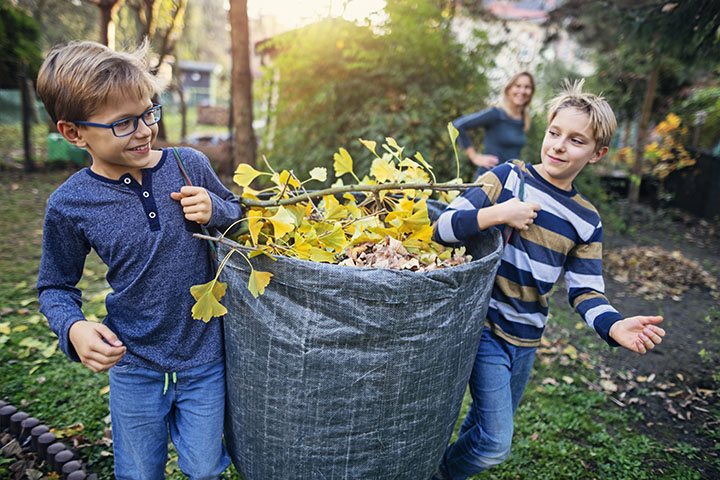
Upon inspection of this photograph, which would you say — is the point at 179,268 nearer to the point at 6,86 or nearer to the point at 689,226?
the point at 689,226

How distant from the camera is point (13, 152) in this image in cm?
852

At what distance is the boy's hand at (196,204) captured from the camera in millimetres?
1208

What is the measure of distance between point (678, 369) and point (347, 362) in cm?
277

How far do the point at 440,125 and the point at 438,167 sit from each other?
14.8 inches

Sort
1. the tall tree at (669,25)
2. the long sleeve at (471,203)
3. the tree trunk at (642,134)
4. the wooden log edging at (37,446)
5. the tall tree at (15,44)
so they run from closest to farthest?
the long sleeve at (471,203), the wooden log edging at (37,446), the tall tree at (669,25), the tree trunk at (642,134), the tall tree at (15,44)

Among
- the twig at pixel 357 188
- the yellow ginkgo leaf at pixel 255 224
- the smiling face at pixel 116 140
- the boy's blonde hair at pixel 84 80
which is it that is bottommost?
the yellow ginkgo leaf at pixel 255 224

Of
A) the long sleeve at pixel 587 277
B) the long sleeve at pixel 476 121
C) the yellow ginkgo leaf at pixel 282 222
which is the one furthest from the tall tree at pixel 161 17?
the long sleeve at pixel 587 277

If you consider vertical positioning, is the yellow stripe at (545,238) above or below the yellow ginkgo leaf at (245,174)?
below

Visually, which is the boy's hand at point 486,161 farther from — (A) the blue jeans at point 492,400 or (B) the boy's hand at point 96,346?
(B) the boy's hand at point 96,346

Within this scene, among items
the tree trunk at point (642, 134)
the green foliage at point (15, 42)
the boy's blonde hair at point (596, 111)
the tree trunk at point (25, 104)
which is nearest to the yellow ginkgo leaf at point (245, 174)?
the boy's blonde hair at point (596, 111)

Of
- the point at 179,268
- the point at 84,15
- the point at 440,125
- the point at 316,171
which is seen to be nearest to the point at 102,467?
the point at 179,268

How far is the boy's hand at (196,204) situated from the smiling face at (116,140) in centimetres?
15

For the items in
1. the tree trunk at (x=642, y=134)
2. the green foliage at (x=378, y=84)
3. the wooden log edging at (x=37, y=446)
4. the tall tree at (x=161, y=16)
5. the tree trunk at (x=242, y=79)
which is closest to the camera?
the wooden log edging at (x=37, y=446)

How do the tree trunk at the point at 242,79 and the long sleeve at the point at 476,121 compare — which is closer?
the long sleeve at the point at 476,121
